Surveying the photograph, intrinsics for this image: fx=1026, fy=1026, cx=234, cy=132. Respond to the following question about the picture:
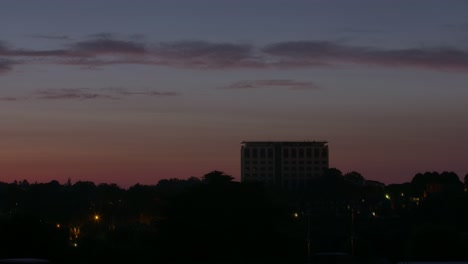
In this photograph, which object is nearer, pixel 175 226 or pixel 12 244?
pixel 12 244

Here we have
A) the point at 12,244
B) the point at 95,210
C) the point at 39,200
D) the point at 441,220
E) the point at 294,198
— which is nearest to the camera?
the point at 12,244

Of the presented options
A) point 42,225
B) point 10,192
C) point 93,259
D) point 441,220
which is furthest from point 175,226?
point 10,192

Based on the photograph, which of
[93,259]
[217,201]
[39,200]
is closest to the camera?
[93,259]

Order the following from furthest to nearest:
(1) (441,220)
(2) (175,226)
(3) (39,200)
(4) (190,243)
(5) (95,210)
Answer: (3) (39,200), (5) (95,210), (1) (441,220), (2) (175,226), (4) (190,243)

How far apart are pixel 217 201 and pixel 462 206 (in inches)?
1393

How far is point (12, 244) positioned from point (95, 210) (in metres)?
78.1

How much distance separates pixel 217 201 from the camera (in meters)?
65.1

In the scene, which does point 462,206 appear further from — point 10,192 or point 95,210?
point 10,192

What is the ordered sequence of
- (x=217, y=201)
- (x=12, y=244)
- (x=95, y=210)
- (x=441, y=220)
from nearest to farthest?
(x=12, y=244) → (x=217, y=201) → (x=441, y=220) → (x=95, y=210)

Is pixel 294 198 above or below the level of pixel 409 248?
above

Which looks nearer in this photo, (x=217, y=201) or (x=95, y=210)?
(x=217, y=201)

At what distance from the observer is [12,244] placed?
47.4 m

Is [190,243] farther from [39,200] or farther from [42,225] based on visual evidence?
[39,200]

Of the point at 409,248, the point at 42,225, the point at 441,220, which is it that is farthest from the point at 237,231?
the point at 441,220
